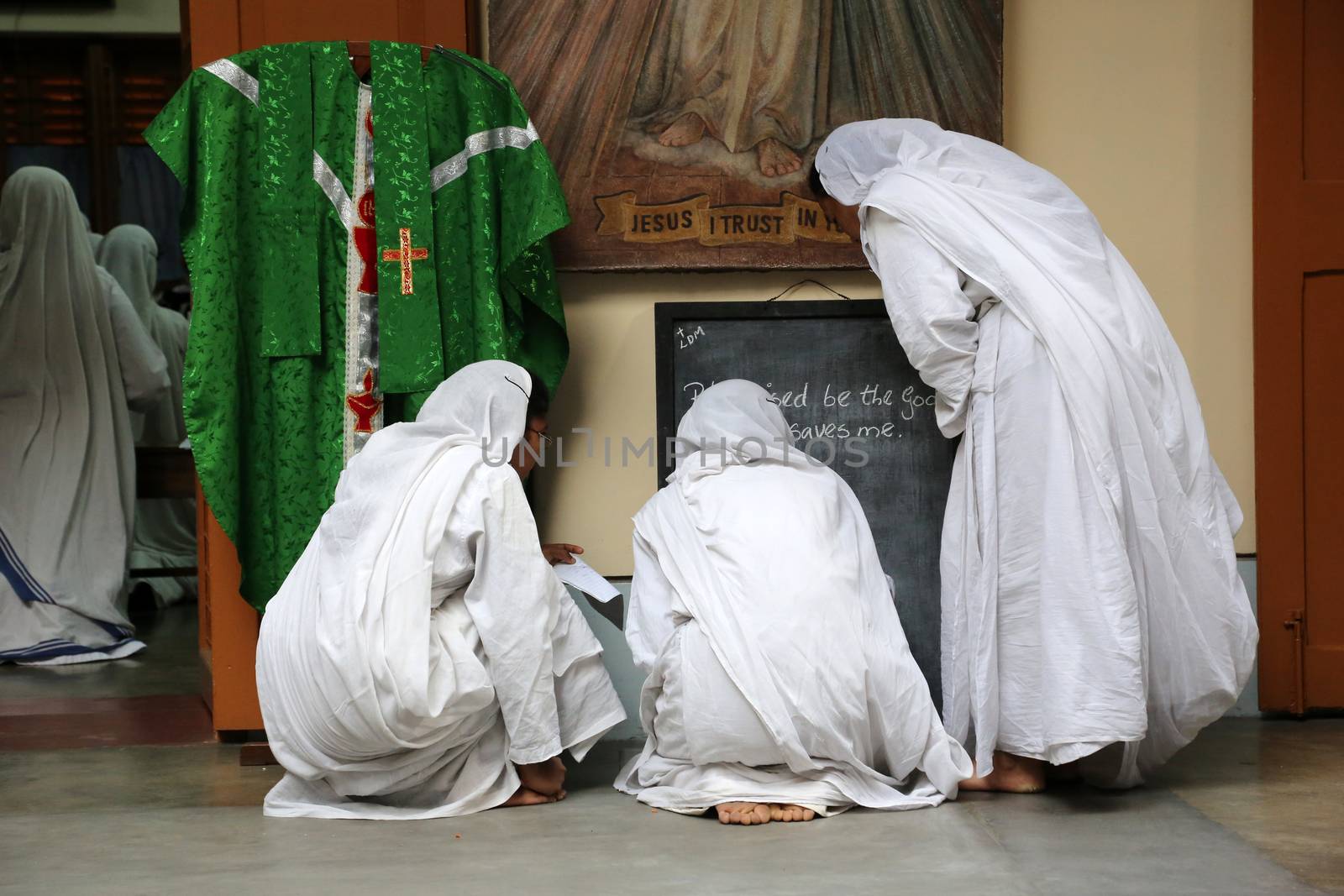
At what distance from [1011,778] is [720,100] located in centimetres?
202

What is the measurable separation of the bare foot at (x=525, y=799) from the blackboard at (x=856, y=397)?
1.14 m

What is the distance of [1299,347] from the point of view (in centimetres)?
403

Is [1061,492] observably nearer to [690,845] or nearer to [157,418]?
[690,845]

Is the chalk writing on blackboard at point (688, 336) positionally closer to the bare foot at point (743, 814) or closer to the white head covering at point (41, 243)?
the bare foot at point (743, 814)

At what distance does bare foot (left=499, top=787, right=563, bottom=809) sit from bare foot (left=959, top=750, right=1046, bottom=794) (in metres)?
1.03

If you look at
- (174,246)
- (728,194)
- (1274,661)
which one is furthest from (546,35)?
(174,246)

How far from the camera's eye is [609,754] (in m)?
3.89

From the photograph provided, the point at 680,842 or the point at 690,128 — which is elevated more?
the point at 690,128

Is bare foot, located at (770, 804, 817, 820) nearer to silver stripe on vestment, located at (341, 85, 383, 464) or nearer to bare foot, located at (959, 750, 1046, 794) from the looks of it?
bare foot, located at (959, 750, 1046, 794)

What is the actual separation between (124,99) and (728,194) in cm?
570

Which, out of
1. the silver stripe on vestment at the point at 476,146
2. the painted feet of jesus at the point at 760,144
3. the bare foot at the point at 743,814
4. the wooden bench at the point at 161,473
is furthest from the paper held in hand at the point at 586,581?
the wooden bench at the point at 161,473

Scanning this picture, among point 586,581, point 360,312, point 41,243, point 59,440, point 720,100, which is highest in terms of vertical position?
point 720,100

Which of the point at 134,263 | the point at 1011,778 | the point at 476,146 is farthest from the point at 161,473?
the point at 1011,778

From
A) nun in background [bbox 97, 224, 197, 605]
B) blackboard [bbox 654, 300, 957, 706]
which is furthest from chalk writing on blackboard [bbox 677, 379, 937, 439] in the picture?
nun in background [bbox 97, 224, 197, 605]
